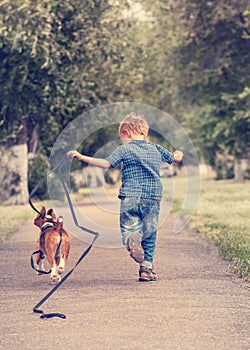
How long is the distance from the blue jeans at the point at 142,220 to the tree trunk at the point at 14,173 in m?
26.1

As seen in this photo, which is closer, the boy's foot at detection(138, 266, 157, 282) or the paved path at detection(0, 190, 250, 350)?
the paved path at detection(0, 190, 250, 350)

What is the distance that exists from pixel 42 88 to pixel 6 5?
3444mm

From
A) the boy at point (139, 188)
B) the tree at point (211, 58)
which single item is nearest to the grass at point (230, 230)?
the boy at point (139, 188)

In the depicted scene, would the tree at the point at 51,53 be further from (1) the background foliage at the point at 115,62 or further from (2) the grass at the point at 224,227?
(2) the grass at the point at 224,227

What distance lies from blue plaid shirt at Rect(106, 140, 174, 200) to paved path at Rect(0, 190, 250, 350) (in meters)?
1.07

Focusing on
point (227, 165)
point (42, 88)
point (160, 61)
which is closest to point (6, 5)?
point (42, 88)

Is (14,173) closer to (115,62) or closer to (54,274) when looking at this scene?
(115,62)

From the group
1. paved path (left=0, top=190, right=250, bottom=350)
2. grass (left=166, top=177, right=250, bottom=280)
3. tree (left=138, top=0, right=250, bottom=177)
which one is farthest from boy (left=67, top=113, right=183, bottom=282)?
tree (left=138, top=0, right=250, bottom=177)

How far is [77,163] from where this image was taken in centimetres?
4694

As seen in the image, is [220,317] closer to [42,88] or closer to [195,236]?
[195,236]

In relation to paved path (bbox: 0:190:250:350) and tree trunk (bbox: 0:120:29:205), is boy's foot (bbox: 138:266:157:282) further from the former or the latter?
tree trunk (bbox: 0:120:29:205)

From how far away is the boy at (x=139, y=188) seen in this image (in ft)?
36.5

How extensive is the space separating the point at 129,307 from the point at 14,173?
94.2ft

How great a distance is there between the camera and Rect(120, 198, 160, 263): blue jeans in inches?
441
